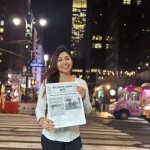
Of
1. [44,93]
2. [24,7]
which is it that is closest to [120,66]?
[24,7]

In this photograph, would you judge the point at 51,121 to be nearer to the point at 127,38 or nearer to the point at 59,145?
the point at 59,145

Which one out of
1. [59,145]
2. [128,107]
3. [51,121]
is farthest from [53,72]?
[128,107]

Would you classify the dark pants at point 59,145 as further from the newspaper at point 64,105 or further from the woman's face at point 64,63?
the woman's face at point 64,63

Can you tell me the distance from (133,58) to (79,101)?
130 meters

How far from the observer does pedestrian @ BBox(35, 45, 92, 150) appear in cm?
523

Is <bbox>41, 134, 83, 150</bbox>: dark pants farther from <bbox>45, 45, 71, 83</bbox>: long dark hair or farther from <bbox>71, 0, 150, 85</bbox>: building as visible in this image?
<bbox>71, 0, 150, 85</bbox>: building

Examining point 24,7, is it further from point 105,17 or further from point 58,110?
point 58,110

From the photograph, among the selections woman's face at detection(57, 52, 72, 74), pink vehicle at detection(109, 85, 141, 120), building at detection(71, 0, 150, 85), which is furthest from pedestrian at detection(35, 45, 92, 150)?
building at detection(71, 0, 150, 85)

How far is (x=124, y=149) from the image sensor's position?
43.5ft

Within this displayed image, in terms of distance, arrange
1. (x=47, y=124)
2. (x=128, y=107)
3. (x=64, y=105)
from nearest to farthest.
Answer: (x=47, y=124) < (x=64, y=105) < (x=128, y=107)

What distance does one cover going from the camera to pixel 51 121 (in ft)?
16.8

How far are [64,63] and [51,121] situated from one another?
683 mm

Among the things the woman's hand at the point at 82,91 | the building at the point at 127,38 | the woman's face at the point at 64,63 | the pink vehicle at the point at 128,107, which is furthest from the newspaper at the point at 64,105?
the building at the point at 127,38

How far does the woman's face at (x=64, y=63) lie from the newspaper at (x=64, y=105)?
0.16 meters
